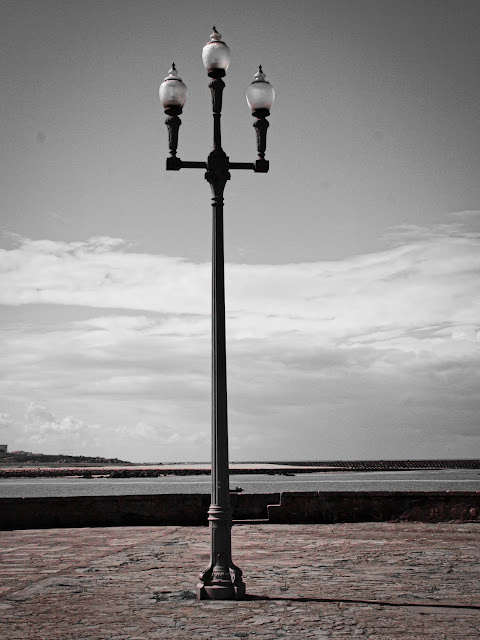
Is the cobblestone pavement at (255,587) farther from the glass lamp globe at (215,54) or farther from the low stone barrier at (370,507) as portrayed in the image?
the glass lamp globe at (215,54)

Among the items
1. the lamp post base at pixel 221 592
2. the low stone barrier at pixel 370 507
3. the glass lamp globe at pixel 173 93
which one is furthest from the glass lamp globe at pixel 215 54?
the low stone barrier at pixel 370 507

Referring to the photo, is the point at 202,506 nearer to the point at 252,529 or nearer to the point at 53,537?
the point at 252,529

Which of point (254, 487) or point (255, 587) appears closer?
point (255, 587)

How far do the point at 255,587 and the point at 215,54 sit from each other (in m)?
5.99

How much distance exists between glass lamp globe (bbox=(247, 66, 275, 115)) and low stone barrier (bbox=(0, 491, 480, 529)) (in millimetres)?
9077

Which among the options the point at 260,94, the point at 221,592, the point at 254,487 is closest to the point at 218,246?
the point at 260,94

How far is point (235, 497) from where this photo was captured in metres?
16.0

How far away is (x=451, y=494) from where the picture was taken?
1538 cm

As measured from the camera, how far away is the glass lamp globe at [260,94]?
865 cm

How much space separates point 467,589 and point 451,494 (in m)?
7.71

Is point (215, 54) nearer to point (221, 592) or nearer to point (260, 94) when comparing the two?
point (260, 94)

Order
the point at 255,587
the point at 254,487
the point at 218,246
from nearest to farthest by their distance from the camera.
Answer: the point at 255,587 → the point at 218,246 → the point at 254,487

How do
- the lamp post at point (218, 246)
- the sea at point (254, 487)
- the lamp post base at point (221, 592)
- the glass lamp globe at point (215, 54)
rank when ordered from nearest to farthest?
the lamp post base at point (221, 592) < the lamp post at point (218, 246) < the glass lamp globe at point (215, 54) < the sea at point (254, 487)

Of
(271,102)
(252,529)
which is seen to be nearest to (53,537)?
(252,529)
